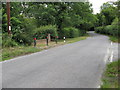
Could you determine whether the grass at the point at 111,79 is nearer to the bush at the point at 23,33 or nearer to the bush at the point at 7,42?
the bush at the point at 7,42

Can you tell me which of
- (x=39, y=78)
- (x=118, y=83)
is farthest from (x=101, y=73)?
(x=39, y=78)

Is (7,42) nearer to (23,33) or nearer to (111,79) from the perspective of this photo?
(23,33)

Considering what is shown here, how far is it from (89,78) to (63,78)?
94 centimetres

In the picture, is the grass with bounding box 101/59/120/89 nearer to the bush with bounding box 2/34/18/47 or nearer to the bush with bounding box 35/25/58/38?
the bush with bounding box 2/34/18/47

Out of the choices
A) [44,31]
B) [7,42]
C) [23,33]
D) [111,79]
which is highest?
[44,31]

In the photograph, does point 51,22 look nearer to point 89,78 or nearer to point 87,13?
point 87,13

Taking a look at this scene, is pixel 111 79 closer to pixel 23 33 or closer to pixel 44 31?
pixel 23 33

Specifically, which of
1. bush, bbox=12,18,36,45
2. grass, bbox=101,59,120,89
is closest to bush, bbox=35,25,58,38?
bush, bbox=12,18,36,45

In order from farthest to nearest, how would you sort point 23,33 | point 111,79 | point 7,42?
point 23,33, point 7,42, point 111,79

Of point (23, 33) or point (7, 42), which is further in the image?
point (23, 33)

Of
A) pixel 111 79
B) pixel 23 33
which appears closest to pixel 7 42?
pixel 23 33

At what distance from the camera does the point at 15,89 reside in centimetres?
450

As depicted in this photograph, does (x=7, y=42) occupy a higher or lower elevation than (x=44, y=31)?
lower

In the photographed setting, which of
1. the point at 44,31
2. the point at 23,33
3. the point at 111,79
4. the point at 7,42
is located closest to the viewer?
the point at 111,79
